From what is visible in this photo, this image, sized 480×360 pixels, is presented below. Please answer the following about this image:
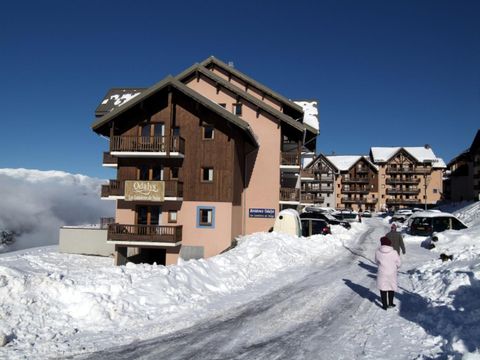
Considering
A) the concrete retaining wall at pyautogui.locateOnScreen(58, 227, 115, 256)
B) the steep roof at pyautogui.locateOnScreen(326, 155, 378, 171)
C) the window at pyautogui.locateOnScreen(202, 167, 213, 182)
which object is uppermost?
the steep roof at pyautogui.locateOnScreen(326, 155, 378, 171)

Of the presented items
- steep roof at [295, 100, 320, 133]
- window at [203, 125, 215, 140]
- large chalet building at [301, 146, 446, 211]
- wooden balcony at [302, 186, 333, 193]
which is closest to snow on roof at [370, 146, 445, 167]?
large chalet building at [301, 146, 446, 211]

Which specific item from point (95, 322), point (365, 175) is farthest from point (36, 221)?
point (95, 322)

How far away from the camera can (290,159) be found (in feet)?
96.7

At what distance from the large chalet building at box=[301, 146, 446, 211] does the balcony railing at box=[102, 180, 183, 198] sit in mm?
70916

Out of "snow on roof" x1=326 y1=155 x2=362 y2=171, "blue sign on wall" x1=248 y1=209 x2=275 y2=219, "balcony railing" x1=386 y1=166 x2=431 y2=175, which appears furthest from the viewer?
"snow on roof" x1=326 y1=155 x2=362 y2=171

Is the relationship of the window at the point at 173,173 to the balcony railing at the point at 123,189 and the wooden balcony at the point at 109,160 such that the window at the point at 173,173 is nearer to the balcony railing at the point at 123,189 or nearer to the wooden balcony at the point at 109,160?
the balcony railing at the point at 123,189

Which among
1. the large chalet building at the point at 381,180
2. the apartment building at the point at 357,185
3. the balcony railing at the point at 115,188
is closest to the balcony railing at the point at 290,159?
the balcony railing at the point at 115,188

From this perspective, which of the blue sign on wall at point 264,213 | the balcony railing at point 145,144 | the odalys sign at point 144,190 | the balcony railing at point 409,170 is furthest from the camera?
the balcony railing at point 409,170

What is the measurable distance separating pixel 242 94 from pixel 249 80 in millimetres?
3333

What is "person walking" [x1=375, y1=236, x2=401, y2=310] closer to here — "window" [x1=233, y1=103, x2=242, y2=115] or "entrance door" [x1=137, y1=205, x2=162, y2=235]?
"entrance door" [x1=137, y1=205, x2=162, y2=235]

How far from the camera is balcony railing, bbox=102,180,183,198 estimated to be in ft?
76.1

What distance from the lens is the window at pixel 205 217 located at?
77.5ft

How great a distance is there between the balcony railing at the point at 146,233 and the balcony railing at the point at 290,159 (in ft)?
33.0

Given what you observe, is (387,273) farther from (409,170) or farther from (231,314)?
(409,170)
